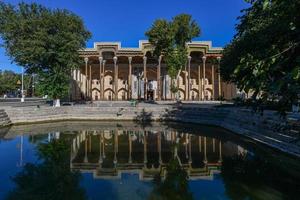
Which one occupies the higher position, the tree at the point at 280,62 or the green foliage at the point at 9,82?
the green foliage at the point at 9,82

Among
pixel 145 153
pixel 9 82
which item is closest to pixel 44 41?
pixel 145 153

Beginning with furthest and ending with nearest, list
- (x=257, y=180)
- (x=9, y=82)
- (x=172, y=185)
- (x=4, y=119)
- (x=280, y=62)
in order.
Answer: (x=9, y=82) → (x=4, y=119) → (x=257, y=180) → (x=172, y=185) → (x=280, y=62)

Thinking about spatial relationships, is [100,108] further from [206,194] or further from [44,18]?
[206,194]

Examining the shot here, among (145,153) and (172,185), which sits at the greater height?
(145,153)

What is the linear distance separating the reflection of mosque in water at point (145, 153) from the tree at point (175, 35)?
1361 cm

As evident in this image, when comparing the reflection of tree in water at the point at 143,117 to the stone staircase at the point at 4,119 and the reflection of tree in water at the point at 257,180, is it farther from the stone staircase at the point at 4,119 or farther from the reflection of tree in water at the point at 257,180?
the reflection of tree in water at the point at 257,180

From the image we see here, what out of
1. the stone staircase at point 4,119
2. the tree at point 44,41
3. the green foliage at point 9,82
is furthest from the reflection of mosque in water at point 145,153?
the green foliage at point 9,82

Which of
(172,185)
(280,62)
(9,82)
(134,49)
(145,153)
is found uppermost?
(134,49)

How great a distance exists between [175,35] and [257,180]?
2544 cm

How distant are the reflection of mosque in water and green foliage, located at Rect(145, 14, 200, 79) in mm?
13610

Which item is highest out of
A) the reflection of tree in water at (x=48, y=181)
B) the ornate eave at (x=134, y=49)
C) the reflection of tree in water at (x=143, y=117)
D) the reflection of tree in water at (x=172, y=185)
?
the ornate eave at (x=134, y=49)

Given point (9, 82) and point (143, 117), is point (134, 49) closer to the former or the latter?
point (143, 117)

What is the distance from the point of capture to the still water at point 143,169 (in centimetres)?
880

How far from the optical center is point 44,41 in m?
31.1
